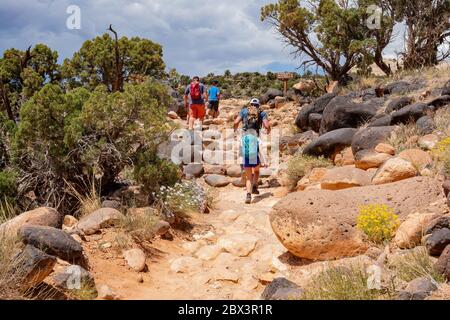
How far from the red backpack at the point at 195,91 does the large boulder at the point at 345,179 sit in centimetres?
626

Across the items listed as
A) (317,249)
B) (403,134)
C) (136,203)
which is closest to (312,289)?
(317,249)

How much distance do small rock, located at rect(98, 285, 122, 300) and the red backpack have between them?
28.4 feet

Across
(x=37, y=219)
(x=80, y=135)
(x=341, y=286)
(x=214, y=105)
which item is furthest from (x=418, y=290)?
(x=214, y=105)

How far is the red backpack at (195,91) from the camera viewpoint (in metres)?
13.1

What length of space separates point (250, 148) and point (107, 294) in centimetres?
478

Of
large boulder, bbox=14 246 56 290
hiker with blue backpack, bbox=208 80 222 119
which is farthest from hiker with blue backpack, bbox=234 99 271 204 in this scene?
hiker with blue backpack, bbox=208 80 222 119

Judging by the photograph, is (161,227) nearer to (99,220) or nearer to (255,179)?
(99,220)

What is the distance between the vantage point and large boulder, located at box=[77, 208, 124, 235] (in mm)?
6441

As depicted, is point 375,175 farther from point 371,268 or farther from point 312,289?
point 312,289

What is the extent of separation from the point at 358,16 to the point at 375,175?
11.8 m

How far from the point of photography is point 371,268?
457 cm

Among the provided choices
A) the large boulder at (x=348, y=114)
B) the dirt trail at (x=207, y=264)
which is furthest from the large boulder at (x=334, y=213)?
the large boulder at (x=348, y=114)

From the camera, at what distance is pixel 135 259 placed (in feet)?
19.6

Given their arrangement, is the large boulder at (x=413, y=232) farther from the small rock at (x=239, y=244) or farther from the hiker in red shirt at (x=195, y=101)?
the hiker in red shirt at (x=195, y=101)
